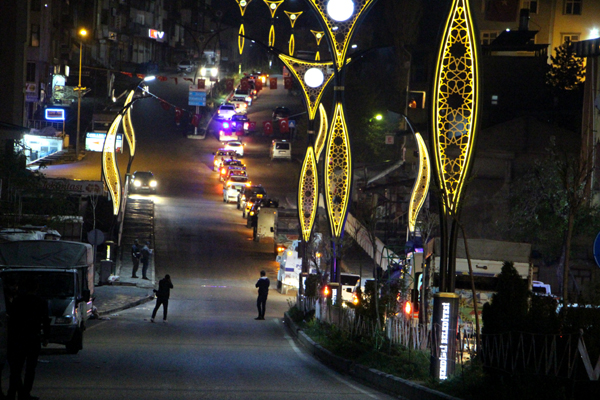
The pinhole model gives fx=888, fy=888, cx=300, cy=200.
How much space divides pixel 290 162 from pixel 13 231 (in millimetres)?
53250

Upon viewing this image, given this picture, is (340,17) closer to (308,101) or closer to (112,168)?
(308,101)

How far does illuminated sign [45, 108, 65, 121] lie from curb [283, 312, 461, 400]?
5644 cm

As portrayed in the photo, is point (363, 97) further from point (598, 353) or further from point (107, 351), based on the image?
point (598, 353)

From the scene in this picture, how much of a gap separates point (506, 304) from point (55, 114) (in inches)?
2547

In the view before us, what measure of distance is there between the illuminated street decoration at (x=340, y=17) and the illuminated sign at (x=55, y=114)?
53582mm

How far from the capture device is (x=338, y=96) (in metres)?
21.7

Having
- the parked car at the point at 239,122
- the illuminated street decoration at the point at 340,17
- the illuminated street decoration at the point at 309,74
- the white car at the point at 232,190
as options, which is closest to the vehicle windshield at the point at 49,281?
the illuminated street decoration at the point at 340,17

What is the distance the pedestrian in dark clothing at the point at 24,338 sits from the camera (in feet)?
34.2

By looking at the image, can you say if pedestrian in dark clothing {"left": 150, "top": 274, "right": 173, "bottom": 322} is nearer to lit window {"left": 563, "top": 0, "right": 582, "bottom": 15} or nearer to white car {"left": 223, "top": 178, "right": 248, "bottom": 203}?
white car {"left": 223, "top": 178, "right": 248, "bottom": 203}

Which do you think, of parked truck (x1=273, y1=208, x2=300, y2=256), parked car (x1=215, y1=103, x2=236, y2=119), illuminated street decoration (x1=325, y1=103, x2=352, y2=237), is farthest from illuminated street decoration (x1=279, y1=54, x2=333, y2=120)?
parked car (x1=215, y1=103, x2=236, y2=119)

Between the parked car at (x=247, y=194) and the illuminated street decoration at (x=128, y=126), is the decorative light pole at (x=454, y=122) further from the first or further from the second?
the parked car at (x=247, y=194)

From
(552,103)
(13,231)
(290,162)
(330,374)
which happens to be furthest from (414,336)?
(290,162)

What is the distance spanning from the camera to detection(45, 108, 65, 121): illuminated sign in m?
71.3

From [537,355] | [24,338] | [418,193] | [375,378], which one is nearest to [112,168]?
[418,193]
